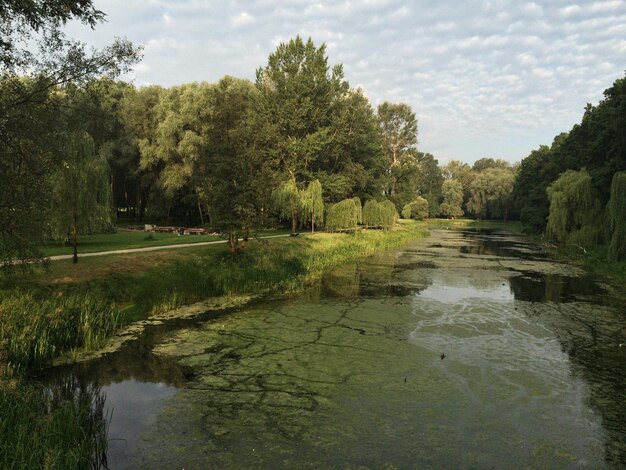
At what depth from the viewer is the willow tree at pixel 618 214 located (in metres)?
22.1

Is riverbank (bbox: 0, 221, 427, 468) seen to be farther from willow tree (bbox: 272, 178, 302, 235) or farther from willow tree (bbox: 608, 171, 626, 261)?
willow tree (bbox: 608, 171, 626, 261)

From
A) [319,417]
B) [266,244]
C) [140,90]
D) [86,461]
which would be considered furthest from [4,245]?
[140,90]

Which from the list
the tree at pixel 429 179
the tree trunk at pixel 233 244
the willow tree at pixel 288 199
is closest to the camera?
the tree trunk at pixel 233 244

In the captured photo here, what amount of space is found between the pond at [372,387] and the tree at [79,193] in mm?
7394

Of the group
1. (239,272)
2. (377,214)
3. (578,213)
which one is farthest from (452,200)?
(239,272)

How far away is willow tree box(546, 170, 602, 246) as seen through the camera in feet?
102

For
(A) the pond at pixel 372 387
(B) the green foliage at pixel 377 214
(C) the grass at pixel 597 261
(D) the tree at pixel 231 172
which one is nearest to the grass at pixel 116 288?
(A) the pond at pixel 372 387

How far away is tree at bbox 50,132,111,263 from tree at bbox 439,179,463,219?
9170 centimetres

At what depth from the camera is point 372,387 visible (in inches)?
364

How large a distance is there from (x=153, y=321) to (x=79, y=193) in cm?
709

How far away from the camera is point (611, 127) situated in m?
26.2

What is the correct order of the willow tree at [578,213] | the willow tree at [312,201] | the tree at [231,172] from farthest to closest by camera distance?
the willow tree at [312,201]
the willow tree at [578,213]
the tree at [231,172]

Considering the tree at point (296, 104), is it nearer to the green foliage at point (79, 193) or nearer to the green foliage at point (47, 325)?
the green foliage at point (79, 193)

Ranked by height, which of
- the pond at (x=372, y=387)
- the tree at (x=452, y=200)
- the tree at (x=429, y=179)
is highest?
the tree at (x=429, y=179)
